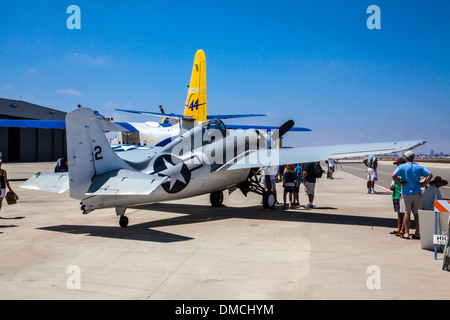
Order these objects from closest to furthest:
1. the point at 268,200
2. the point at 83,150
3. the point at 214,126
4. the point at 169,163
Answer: the point at 83,150
the point at 169,163
the point at 214,126
the point at 268,200

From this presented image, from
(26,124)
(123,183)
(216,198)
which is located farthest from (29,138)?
(123,183)

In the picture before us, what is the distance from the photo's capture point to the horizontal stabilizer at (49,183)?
948cm

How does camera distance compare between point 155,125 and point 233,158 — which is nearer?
point 233,158

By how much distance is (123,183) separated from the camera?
27.7 feet

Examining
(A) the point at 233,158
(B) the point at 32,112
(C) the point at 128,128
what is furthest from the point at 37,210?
(B) the point at 32,112

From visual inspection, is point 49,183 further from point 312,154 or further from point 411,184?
point 411,184

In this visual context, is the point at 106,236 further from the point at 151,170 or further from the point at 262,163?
the point at 262,163

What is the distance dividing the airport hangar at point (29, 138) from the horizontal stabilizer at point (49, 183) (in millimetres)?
51225

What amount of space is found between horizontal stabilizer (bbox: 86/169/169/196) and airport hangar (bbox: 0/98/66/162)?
53226 mm

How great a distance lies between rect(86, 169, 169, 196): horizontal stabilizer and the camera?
809 cm

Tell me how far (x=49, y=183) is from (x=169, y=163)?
299 cm

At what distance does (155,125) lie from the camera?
28.7 meters
